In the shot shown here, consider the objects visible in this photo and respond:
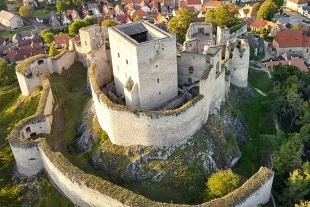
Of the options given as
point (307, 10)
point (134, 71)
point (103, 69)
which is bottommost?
point (307, 10)

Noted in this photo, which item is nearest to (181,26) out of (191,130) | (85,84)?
(85,84)

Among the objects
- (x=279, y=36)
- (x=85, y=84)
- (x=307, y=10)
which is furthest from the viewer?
(x=307, y=10)

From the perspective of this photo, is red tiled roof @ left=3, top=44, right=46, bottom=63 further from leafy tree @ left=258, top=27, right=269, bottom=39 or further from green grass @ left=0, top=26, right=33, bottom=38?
leafy tree @ left=258, top=27, right=269, bottom=39

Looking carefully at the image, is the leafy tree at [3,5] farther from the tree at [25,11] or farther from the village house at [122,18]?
the village house at [122,18]

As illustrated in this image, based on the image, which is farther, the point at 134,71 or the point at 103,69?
the point at 103,69

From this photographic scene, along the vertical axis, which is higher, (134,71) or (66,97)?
(134,71)

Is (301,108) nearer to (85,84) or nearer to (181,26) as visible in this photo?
(181,26)

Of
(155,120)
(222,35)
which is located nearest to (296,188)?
(155,120)

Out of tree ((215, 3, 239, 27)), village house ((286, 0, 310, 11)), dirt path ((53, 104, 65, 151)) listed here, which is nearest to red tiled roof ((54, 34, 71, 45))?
tree ((215, 3, 239, 27))

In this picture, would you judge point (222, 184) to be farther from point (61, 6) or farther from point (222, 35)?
point (61, 6)
